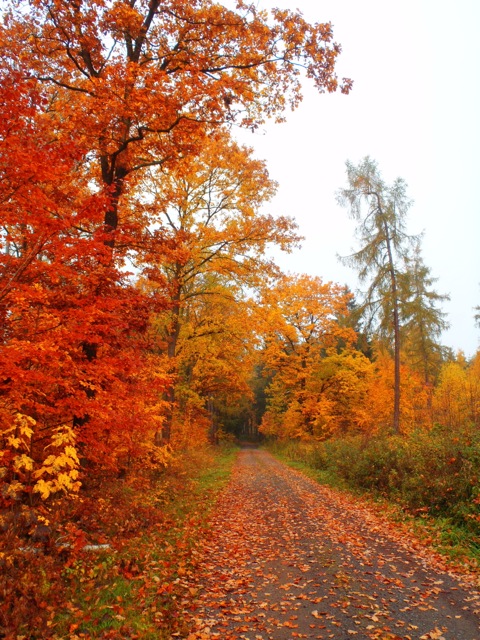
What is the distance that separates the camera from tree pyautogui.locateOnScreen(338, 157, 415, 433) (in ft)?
56.9

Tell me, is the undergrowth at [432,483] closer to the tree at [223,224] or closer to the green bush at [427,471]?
the green bush at [427,471]

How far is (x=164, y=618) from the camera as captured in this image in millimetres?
4402

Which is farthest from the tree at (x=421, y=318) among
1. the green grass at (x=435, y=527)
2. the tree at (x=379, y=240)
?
the green grass at (x=435, y=527)

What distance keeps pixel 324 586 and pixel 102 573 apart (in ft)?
9.29

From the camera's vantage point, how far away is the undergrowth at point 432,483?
703 cm

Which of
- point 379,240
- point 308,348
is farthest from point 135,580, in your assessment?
point 308,348

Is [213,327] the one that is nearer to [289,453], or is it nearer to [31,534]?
[31,534]

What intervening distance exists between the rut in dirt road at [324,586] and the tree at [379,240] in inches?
409

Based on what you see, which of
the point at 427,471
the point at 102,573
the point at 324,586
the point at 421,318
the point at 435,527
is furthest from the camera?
the point at 421,318

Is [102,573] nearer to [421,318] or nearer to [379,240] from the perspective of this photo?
[379,240]

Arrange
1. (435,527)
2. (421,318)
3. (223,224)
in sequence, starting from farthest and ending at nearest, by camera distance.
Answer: (421,318)
(223,224)
(435,527)

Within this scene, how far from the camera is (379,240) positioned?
57.2ft

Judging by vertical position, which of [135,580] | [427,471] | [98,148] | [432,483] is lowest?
[135,580]

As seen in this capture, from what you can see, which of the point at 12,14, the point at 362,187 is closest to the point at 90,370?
the point at 12,14
